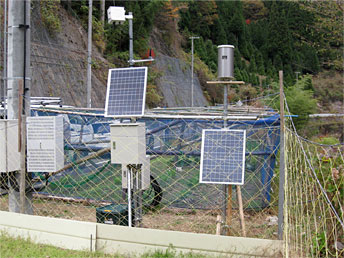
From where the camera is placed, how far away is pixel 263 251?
14.5ft

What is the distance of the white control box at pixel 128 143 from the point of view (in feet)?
16.7

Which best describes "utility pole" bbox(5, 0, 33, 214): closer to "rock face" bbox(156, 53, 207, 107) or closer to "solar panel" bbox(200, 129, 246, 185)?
"solar panel" bbox(200, 129, 246, 185)

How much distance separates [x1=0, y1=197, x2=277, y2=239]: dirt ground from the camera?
5.77 m

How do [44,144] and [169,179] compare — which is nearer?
[44,144]

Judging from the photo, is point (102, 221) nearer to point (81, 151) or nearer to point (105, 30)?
point (81, 151)

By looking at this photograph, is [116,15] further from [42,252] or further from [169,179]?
[42,252]

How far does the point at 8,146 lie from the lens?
5.72 meters

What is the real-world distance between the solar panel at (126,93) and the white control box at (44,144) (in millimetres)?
866

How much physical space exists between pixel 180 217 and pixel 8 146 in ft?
8.76

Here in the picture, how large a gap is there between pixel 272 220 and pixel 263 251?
165cm

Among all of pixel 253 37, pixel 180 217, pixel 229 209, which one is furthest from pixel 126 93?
pixel 253 37

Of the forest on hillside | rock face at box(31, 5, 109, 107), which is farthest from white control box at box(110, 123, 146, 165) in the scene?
rock face at box(31, 5, 109, 107)

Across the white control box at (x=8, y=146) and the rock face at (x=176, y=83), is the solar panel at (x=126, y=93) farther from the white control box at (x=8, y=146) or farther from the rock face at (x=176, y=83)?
the rock face at (x=176, y=83)

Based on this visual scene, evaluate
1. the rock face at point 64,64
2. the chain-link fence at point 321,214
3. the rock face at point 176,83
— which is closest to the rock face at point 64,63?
the rock face at point 64,64
